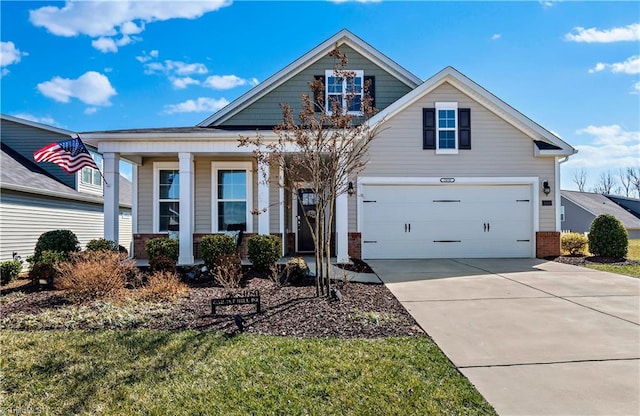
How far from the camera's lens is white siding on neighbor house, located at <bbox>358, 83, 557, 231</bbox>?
1088 centimetres

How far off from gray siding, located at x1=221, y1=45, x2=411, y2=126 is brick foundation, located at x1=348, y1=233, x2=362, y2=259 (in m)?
4.73

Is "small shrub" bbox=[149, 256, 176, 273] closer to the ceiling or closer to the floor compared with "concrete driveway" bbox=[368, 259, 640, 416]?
closer to the ceiling

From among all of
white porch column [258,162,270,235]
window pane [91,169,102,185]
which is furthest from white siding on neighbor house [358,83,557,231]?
window pane [91,169,102,185]

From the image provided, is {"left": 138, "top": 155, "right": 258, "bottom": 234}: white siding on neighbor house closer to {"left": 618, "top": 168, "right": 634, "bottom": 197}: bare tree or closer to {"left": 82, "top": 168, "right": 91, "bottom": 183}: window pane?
{"left": 82, "top": 168, "right": 91, "bottom": 183}: window pane

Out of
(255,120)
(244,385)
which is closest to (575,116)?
(255,120)

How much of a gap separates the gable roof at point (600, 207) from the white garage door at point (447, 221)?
22.9 metres

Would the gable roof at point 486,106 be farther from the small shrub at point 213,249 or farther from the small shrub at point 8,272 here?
the small shrub at point 8,272

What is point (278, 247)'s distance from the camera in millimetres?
8578

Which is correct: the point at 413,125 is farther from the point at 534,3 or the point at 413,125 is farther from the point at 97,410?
the point at 97,410

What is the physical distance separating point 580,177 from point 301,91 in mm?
59747

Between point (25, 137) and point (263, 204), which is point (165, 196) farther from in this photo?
point (25, 137)

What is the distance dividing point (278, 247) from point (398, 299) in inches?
138

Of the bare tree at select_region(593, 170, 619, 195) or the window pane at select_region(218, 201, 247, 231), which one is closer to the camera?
the window pane at select_region(218, 201, 247, 231)

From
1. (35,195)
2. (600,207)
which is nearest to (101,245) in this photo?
(35,195)
